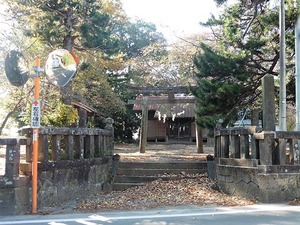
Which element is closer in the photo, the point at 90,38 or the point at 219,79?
the point at 219,79

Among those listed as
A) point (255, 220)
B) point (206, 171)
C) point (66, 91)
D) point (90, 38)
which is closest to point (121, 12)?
point (90, 38)

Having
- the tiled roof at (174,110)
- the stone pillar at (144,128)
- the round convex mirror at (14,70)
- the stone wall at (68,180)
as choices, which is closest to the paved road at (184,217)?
the stone wall at (68,180)

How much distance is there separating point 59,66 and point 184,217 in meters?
4.03

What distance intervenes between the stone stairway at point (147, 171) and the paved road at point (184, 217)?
3473 mm

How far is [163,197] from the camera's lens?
27.3ft

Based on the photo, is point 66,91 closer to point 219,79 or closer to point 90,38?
point 90,38

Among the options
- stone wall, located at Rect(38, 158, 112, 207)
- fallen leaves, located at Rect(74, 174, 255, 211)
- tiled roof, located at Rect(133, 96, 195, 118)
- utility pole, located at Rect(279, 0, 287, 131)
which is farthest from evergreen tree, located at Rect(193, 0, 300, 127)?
tiled roof, located at Rect(133, 96, 195, 118)

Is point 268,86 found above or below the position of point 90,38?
below

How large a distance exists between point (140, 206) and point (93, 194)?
1.87 metres

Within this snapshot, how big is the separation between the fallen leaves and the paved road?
636 mm

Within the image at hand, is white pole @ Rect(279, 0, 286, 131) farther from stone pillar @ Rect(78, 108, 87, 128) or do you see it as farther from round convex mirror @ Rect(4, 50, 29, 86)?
stone pillar @ Rect(78, 108, 87, 128)

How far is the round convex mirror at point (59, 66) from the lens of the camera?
6980mm

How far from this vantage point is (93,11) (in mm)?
12617

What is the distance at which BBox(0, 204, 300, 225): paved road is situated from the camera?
584 cm
